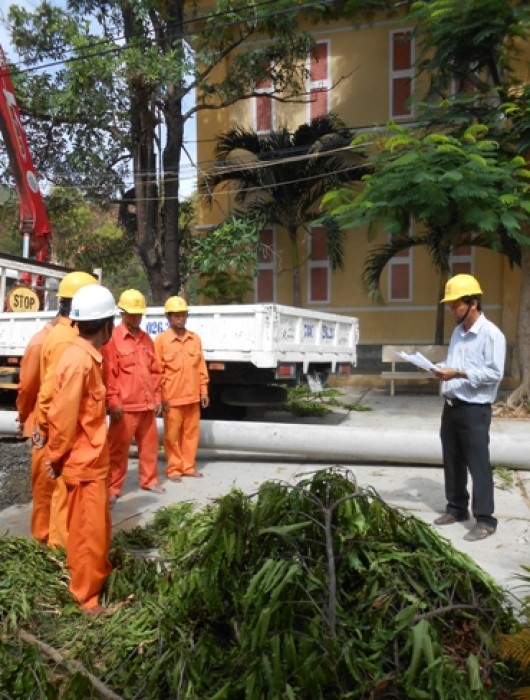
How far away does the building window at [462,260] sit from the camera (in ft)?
44.5

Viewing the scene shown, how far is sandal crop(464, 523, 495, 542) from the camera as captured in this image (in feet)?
14.2

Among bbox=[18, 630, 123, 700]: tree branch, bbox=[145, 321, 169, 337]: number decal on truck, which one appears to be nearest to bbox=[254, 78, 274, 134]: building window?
bbox=[145, 321, 169, 337]: number decal on truck

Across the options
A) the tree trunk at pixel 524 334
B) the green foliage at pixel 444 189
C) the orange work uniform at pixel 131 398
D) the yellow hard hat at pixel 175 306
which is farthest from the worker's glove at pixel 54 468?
the tree trunk at pixel 524 334

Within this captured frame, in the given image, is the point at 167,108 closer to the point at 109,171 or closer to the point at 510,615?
the point at 109,171

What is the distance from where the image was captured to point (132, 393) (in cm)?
549

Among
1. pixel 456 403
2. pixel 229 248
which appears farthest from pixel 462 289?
pixel 229 248

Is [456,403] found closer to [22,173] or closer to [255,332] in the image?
[255,332]

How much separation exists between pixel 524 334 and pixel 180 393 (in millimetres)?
6400

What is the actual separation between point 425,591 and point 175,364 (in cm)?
398

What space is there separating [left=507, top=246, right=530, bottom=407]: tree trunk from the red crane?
8.02 meters

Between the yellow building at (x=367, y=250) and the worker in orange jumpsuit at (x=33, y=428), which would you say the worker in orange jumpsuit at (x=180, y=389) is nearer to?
the worker in orange jumpsuit at (x=33, y=428)

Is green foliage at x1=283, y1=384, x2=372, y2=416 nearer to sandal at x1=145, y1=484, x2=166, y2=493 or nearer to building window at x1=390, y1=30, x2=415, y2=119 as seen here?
sandal at x1=145, y1=484, x2=166, y2=493

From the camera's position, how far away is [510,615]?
2494mm

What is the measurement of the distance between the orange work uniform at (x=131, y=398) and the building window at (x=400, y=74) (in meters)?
10.4
